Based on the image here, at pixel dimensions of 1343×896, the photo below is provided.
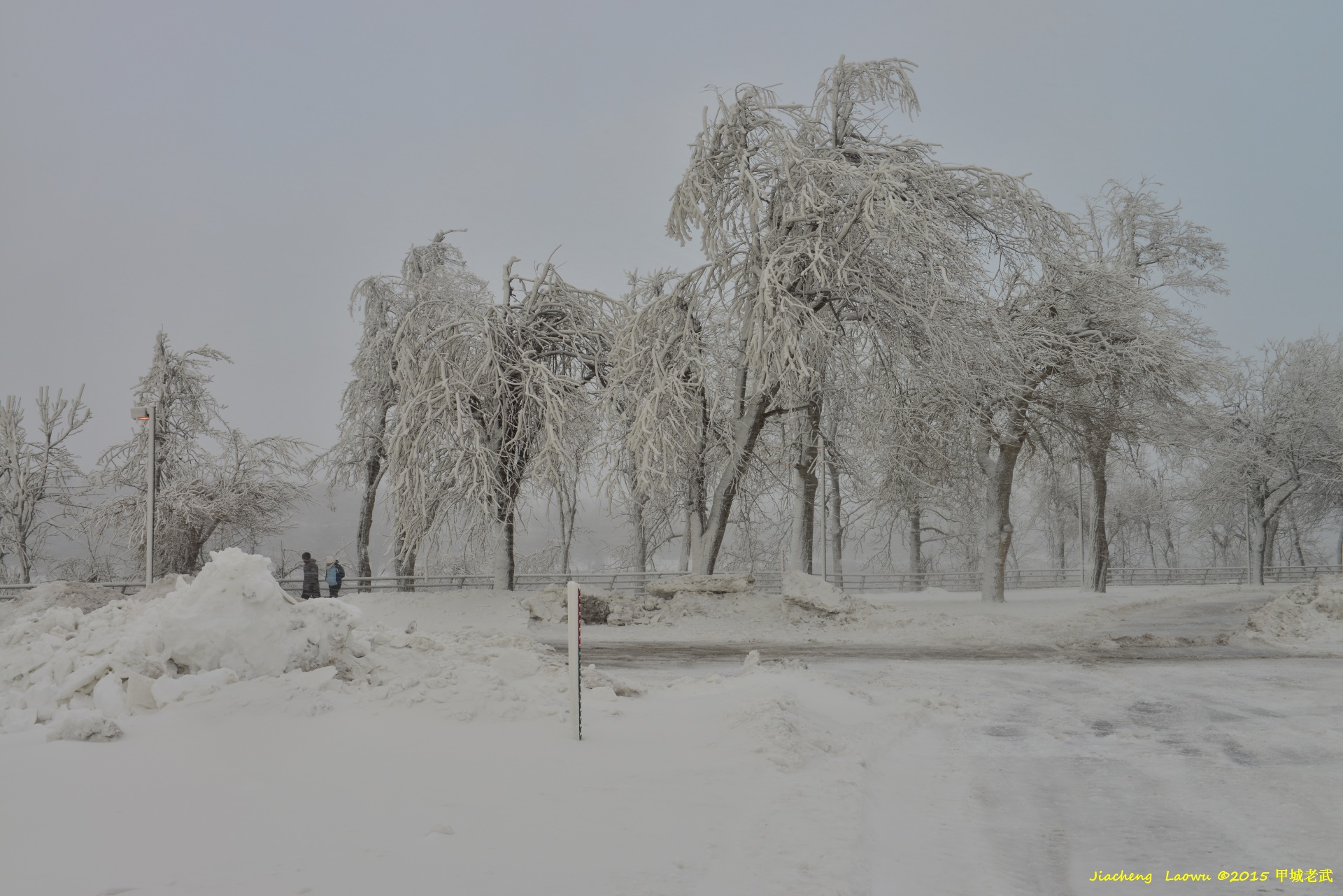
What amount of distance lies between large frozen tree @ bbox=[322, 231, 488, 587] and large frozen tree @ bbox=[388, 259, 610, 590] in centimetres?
400

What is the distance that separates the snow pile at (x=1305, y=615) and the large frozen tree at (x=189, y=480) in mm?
24816

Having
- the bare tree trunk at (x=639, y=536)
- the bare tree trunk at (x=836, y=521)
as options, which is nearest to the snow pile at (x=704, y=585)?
the bare tree trunk at (x=639, y=536)

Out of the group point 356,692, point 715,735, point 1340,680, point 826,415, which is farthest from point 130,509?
point 1340,680

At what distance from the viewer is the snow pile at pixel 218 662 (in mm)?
6137

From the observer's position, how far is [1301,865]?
4.61m

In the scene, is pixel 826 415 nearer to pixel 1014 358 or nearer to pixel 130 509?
pixel 1014 358

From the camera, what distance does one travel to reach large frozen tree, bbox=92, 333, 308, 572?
2527 centimetres

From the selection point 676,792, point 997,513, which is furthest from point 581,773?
point 997,513

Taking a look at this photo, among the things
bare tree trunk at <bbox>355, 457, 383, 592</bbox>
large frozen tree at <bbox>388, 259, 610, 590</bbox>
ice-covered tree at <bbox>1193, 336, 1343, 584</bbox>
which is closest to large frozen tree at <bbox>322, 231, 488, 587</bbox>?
bare tree trunk at <bbox>355, 457, 383, 592</bbox>

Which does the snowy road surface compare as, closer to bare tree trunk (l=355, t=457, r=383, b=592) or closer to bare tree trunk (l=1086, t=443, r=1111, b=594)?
bare tree trunk (l=1086, t=443, r=1111, b=594)

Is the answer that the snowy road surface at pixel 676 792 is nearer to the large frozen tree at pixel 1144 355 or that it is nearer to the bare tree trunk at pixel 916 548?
the large frozen tree at pixel 1144 355

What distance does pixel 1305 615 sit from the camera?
51.4 feet

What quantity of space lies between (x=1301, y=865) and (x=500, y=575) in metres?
18.6

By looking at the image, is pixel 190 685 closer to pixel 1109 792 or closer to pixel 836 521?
pixel 1109 792
